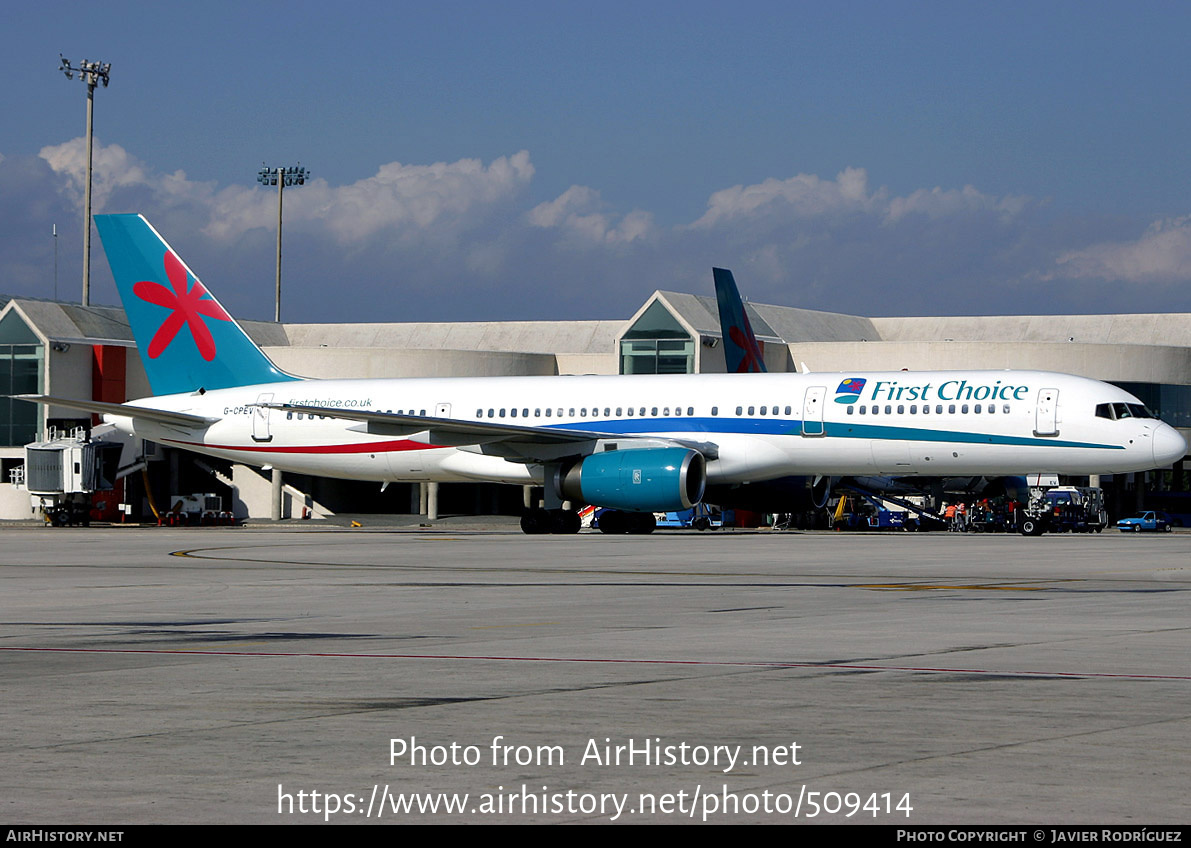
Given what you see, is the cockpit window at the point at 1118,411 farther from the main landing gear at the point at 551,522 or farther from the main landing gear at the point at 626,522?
the main landing gear at the point at 551,522

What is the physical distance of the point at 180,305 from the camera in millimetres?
47500

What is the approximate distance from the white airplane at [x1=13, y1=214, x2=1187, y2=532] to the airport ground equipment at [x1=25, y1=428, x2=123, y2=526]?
33.2 ft

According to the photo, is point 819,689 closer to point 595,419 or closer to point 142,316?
point 595,419

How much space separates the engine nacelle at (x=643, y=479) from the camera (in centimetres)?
3853

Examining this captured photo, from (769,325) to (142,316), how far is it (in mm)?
40798

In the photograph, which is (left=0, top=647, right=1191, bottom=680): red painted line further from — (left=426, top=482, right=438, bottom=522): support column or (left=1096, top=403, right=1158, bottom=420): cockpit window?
(left=426, top=482, right=438, bottom=522): support column

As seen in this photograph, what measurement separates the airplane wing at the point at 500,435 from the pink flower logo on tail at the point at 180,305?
6.93m

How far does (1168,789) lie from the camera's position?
716 cm

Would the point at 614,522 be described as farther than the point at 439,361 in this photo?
No

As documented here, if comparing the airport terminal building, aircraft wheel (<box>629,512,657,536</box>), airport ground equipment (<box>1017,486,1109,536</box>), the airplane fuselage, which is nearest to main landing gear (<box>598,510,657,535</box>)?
aircraft wheel (<box>629,512,657,536</box>)

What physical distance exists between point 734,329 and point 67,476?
27.6 m

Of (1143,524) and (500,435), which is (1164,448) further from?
(1143,524)

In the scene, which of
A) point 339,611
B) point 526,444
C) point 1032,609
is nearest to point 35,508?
point 526,444

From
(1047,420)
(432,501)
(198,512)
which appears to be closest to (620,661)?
(1047,420)
